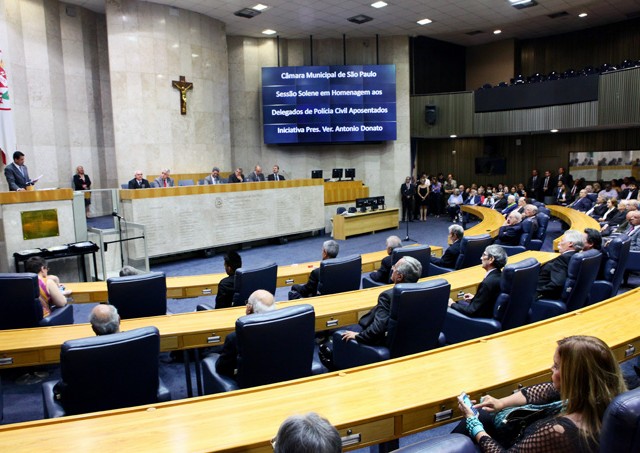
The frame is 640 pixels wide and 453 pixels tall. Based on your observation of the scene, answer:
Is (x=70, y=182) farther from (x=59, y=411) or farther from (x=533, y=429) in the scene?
(x=533, y=429)

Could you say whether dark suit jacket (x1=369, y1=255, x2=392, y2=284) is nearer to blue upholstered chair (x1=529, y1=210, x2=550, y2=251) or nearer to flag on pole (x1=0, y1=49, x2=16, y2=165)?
blue upholstered chair (x1=529, y1=210, x2=550, y2=251)

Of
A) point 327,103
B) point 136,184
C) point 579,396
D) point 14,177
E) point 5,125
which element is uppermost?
point 327,103

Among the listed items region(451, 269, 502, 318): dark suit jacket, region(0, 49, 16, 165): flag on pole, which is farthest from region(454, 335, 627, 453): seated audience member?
region(0, 49, 16, 165): flag on pole

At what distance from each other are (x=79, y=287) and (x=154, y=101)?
7.76 meters

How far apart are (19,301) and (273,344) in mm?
2612

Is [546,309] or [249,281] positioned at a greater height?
[249,281]

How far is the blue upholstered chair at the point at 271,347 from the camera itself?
269cm

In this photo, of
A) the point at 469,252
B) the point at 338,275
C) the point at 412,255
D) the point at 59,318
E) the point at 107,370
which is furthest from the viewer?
the point at 469,252

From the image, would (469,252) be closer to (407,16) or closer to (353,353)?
(353,353)

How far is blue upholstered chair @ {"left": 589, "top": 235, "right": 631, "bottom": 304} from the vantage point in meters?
5.00

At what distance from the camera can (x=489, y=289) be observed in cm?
399

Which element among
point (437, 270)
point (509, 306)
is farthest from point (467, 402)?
point (437, 270)

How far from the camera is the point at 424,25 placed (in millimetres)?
14609

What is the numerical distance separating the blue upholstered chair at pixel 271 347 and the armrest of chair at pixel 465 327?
1653 mm
